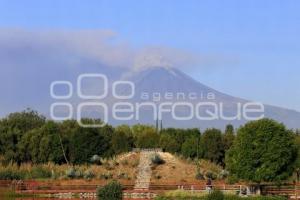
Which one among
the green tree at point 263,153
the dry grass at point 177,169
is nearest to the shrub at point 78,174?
the dry grass at point 177,169

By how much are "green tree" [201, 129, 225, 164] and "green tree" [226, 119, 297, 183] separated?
63.4 ft

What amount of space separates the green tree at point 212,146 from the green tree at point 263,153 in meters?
19.3

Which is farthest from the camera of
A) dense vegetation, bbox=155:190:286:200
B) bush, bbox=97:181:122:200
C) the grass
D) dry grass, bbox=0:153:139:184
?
dry grass, bbox=0:153:139:184

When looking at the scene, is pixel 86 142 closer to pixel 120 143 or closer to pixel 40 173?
pixel 120 143

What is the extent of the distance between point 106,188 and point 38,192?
7.51m

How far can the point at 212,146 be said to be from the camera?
46.9 m

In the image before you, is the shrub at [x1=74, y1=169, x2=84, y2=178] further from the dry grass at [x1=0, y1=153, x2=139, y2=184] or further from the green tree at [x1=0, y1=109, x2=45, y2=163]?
the green tree at [x1=0, y1=109, x2=45, y2=163]

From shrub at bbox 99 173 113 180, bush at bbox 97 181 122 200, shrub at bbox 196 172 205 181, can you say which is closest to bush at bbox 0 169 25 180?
shrub at bbox 99 173 113 180

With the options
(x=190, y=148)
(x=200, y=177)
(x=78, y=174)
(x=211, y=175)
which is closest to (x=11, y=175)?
(x=78, y=174)

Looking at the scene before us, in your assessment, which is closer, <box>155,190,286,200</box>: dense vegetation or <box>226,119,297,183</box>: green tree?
<box>155,190,286,200</box>: dense vegetation

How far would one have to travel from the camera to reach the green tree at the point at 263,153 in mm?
26516

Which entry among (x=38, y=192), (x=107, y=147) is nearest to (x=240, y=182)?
(x=38, y=192)

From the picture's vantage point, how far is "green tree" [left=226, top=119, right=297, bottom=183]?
2652 centimetres

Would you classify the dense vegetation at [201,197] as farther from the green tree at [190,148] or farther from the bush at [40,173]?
the green tree at [190,148]
